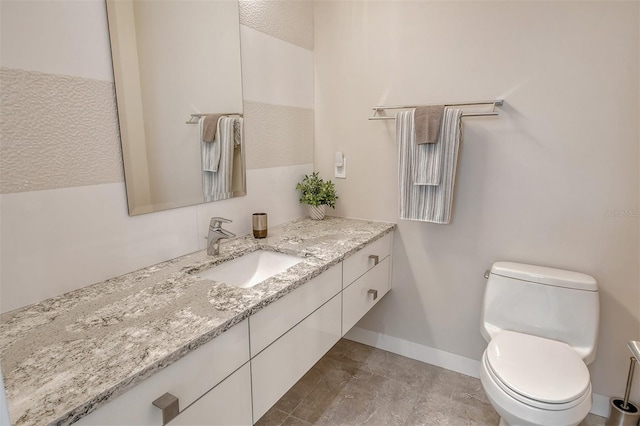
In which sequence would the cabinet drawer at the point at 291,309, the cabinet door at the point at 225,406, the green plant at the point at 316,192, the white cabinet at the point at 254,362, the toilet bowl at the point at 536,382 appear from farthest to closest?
the green plant at the point at 316,192 < the toilet bowl at the point at 536,382 < the cabinet drawer at the point at 291,309 < the cabinet door at the point at 225,406 < the white cabinet at the point at 254,362

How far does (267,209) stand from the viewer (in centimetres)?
207

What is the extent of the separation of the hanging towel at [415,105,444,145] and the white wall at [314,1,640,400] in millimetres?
162

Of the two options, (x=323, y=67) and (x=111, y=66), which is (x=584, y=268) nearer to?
(x=323, y=67)

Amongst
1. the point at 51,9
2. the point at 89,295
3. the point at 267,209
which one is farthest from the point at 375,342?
the point at 51,9

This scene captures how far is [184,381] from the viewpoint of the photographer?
36.2 inches

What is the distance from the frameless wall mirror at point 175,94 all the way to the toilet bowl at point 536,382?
1444 mm

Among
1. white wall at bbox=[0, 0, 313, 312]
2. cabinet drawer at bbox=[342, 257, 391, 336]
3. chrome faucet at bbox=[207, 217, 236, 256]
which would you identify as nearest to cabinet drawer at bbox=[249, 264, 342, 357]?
cabinet drawer at bbox=[342, 257, 391, 336]

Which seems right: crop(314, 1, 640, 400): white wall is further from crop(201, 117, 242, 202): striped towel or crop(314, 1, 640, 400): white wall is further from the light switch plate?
crop(201, 117, 242, 202): striped towel

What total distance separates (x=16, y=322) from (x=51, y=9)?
932mm

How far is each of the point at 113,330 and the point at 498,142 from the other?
1.86 metres

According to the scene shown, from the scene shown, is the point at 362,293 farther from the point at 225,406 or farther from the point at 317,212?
the point at 225,406

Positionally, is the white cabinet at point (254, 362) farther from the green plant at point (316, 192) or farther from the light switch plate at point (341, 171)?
the light switch plate at point (341, 171)

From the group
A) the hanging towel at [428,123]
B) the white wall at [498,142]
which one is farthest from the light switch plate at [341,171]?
the hanging towel at [428,123]

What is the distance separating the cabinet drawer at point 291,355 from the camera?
1202 mm
